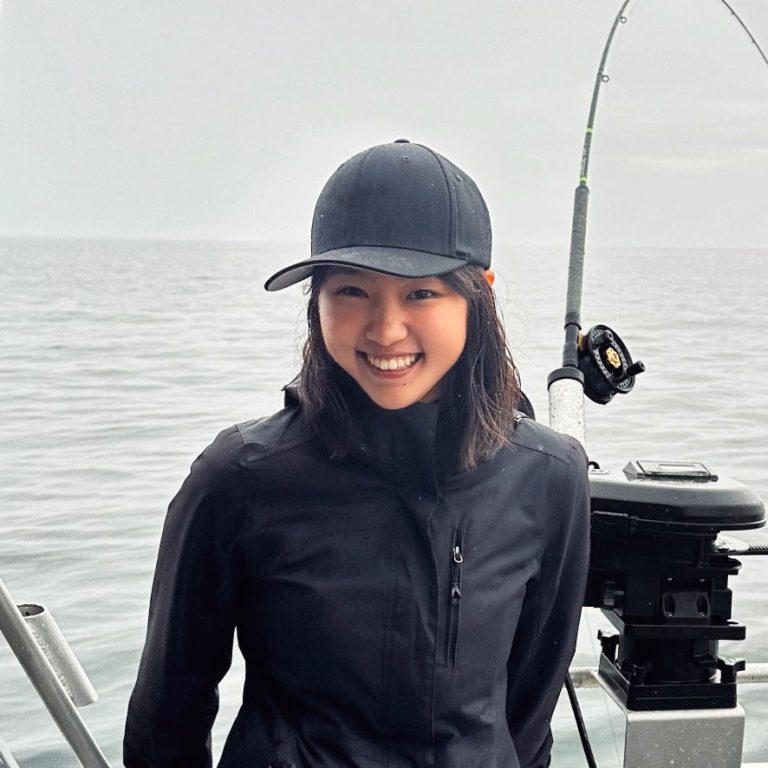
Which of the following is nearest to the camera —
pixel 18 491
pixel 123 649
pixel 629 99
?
pixel 629 99

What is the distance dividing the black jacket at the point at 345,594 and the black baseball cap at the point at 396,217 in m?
0.16

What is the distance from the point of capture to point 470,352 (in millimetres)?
1338

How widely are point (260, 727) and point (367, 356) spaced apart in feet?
1.30

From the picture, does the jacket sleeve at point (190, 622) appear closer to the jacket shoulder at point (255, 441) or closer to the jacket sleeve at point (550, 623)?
the jacket shoulder at point (255, 441)

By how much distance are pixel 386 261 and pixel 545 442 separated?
1.07 feet

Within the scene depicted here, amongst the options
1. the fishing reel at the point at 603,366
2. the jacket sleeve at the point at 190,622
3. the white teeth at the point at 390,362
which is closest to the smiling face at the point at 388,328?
the white teeth at the point at 390,362

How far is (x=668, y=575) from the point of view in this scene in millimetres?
1603

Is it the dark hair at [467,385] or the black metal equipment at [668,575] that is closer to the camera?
the dark hair at [467,385]

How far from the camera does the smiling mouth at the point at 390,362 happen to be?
1.24 metres

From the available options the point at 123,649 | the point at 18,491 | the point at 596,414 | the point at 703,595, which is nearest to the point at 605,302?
the point at 596,414

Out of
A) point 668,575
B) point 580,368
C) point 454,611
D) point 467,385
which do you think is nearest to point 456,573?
point 454,611

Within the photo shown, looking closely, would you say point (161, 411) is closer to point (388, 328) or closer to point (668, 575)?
point (668, 575)

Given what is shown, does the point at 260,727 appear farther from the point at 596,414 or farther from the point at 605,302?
the point at 605,302

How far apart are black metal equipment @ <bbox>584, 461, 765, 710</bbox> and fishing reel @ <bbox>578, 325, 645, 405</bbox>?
222mm
